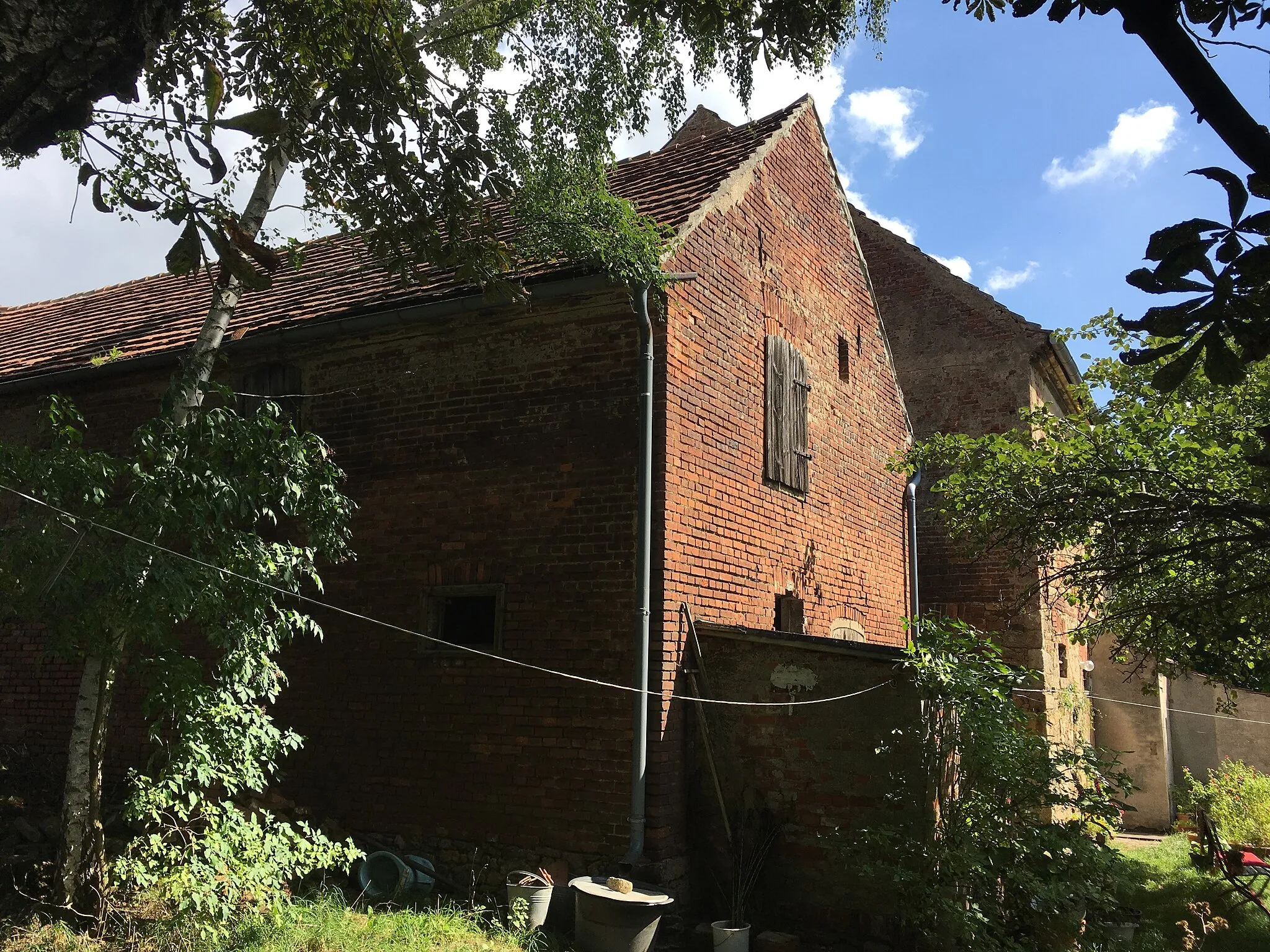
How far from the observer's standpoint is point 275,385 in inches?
369

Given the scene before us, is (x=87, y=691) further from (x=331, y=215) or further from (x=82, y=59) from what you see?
(x=82, y=59)

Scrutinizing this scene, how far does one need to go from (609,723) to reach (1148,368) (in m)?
5.39

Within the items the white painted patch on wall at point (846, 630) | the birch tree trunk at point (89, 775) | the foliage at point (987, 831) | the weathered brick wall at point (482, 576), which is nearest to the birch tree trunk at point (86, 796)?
the birch tree trunk at point (89, 775)

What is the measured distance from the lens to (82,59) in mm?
2260

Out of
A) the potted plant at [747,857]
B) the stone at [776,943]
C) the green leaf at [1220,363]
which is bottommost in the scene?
the stone at [776,943]

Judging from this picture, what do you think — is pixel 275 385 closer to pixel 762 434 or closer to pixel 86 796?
pixel 86 796

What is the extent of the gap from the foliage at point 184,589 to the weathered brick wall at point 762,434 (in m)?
2.89

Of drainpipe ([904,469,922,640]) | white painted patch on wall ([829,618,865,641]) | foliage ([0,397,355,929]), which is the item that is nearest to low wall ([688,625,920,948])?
white painted patch on wall ([829,618,865,641])

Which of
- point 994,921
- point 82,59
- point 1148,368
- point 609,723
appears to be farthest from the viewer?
point 1148,368

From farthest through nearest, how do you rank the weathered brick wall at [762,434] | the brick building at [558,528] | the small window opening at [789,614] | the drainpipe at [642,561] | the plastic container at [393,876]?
the small window opening at [789,614]
the weathered brick wall at [762,434]
the brick building at [558,528]
the plastic container at [393,876]
the drainpipe at [642,561]

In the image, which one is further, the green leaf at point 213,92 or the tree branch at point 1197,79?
the green leaf at point 213,92

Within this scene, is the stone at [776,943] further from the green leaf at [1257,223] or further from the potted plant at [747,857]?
the green leaf at [1257,223]

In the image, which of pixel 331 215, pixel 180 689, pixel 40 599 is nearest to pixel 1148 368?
pixel 331 215

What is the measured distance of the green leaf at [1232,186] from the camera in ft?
5.35
